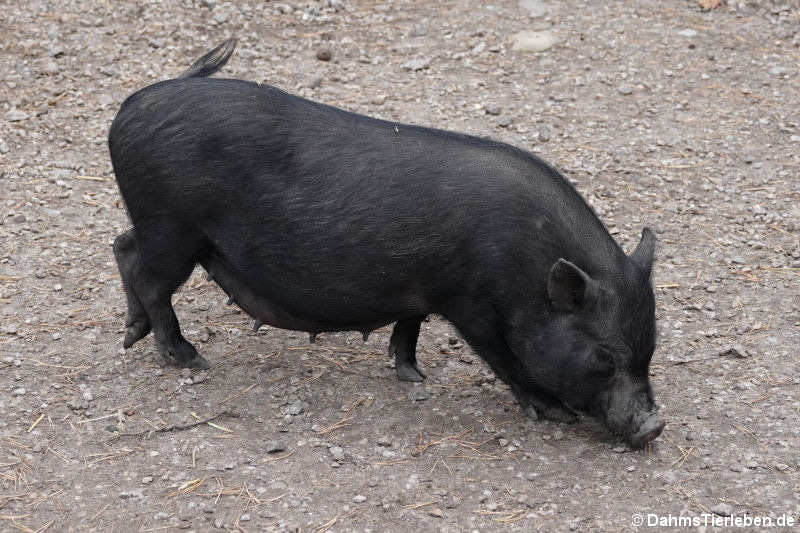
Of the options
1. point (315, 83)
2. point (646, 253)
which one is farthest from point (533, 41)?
point (646, 253)

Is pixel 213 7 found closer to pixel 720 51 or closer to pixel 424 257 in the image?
pixel 720 51

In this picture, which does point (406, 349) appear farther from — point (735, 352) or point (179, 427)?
point (735, 352)

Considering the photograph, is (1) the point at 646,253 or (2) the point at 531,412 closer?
(1) the point at 646,253

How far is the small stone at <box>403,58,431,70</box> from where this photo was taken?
27.2 feet

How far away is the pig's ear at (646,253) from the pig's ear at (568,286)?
12.2 inches

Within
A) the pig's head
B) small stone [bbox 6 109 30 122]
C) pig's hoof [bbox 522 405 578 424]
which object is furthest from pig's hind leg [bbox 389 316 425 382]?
small stone [bbox 6 109 30 122]

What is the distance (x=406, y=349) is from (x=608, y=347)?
1140 millimetres

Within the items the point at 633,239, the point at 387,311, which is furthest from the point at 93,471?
the point at 633,239

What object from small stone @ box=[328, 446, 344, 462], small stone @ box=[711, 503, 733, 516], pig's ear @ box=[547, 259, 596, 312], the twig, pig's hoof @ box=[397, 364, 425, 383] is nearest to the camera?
small stone @ box=[711, 503, 733, 516]

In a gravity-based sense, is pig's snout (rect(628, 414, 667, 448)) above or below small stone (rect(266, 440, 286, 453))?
above

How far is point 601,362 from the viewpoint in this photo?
4480 mm

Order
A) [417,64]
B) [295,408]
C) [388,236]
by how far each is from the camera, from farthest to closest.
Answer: [417,64] → [295,408] → [388,236]

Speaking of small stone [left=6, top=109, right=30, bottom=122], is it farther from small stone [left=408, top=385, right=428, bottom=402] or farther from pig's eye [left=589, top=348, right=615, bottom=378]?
pig's eye [left=589, top=348, right=615, bottom=378]

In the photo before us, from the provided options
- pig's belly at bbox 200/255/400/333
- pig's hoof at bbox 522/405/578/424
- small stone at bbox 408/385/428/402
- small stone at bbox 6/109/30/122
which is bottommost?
small stone at bbox 408/385/428/402
